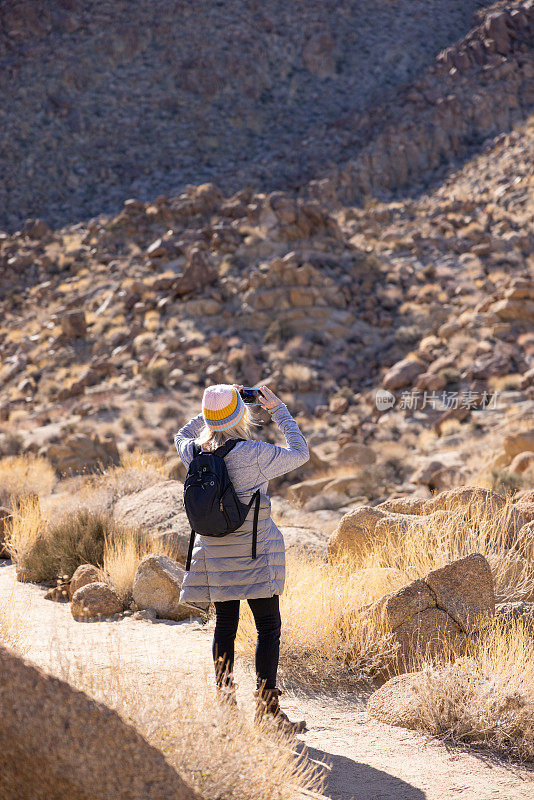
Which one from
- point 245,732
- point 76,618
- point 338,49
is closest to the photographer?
point 245,732

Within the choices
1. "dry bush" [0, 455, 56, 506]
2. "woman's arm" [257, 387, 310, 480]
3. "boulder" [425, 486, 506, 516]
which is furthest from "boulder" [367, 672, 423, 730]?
"dry bush" [0, 455, 56, 506]

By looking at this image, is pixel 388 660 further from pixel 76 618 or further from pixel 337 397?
pixel 337 397

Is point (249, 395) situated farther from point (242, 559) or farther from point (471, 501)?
point (471, 501)

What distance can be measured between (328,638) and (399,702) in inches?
36.3

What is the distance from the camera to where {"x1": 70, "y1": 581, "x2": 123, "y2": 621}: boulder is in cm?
603

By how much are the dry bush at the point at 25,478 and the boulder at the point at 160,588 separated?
10.4ft

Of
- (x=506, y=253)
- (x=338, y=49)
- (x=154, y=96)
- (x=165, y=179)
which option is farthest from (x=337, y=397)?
(x=338, y=49)

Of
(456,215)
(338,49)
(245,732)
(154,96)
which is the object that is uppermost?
(338,49)

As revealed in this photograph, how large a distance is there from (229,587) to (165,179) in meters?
37.4

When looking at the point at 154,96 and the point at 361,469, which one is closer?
the point at 361,469

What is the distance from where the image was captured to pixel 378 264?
23.1 meters

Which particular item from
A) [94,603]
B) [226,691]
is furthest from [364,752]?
[94,603]

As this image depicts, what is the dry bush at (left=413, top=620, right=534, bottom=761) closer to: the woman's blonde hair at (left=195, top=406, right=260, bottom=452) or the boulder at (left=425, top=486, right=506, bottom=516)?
the woman's blonde hair at (left=195, top=406, right=260, bottom=452)

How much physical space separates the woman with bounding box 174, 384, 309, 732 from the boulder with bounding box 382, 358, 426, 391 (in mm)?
14304
